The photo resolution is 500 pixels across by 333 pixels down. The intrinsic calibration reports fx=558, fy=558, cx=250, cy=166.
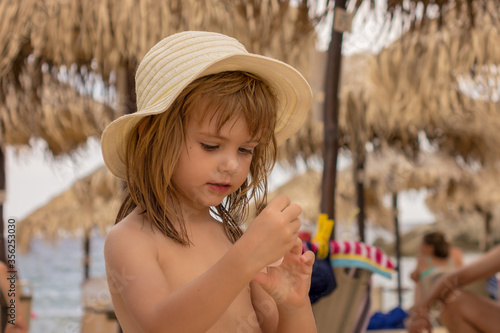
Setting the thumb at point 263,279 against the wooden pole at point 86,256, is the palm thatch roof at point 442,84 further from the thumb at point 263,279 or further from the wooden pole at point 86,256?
the wooden pole at point 86,256

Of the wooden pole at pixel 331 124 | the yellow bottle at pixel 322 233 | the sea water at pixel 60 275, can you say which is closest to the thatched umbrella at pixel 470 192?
the sea water at pixel 60 275

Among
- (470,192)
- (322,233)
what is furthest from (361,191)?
(322,233)

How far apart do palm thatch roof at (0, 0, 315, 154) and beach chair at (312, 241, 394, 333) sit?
3.03 feet

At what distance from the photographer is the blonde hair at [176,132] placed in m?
0.87

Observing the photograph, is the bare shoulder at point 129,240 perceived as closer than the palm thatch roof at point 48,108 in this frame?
Yes

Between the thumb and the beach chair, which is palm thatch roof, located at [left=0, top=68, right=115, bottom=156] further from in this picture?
the thumb

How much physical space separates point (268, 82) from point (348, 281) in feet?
3.50

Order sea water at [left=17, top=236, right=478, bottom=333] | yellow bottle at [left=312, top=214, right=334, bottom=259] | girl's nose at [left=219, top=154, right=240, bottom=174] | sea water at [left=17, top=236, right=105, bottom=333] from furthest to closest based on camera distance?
1. sea water at [left=17, top=236, right=478, bottom=333]
2. sea water at [left=17, top=236, right=105, bottom=333]
3. yellow bottle at [left=312, top=214, right=334, bottom=259]
4. girl's nose at [left=219, top=154, right=240, bottom=174]

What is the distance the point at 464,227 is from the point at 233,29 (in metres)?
26.3

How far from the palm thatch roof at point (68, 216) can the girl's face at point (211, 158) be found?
20.2ft

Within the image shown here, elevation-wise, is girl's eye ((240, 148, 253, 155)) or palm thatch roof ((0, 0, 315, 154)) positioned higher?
girl's eye ((240, 148, 253, 155))

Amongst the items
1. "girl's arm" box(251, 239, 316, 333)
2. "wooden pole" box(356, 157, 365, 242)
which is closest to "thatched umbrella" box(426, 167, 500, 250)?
"wooden pole" box(356, 157, 365, 242)

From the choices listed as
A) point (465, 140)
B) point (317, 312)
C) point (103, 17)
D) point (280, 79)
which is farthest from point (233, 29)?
point (465, 140)

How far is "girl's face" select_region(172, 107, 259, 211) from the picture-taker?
85cm
